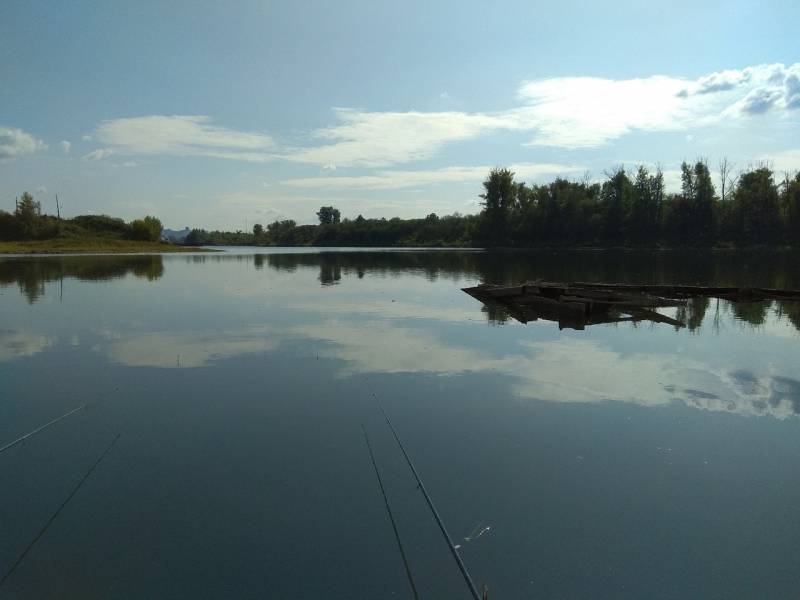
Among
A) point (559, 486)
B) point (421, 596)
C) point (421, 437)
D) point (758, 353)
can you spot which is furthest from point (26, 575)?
point (758, 353)

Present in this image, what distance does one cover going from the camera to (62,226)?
93375 mm

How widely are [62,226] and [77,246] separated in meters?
14.6

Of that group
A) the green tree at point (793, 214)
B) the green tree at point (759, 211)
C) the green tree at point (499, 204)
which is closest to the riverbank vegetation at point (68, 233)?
the green tree at point (499, 204)

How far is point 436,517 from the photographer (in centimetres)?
488

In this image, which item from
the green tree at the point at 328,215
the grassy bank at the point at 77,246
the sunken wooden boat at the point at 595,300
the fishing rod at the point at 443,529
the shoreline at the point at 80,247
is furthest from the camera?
the green tree at the point at 328,215

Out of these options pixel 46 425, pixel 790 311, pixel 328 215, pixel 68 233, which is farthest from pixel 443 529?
pixel 328 215

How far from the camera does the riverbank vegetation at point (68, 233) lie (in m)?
82.0

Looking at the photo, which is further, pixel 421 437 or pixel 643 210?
pixel 643 210

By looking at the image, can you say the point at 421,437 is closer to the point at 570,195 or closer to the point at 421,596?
the point at 421,596

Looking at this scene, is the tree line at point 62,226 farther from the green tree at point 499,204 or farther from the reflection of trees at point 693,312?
the reflection of trees at point 693,312

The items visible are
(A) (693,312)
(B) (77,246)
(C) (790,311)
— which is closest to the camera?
(C) (790,311)

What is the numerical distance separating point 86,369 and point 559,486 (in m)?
8.84

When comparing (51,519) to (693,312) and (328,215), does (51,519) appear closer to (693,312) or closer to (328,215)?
(693,312)

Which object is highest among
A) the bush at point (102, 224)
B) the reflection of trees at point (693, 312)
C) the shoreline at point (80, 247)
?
the bush at point (102, 224)
